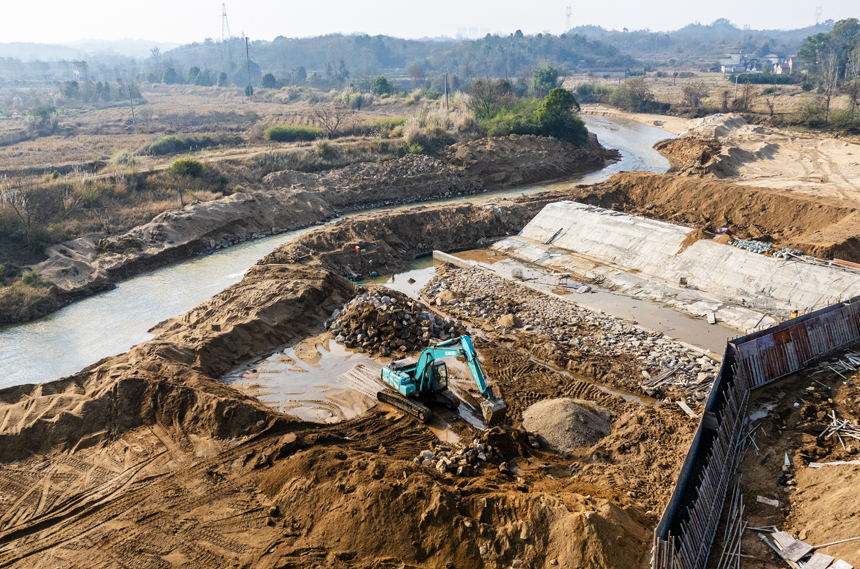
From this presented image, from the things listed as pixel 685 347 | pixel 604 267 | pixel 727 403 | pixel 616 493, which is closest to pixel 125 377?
pixel 616 493

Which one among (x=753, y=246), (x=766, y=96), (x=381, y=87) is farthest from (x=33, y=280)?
(x=766, y=96)

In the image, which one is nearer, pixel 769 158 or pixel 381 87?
pixel 769 158

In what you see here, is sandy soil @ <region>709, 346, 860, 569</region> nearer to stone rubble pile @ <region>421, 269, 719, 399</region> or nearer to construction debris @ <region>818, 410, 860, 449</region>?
construction debris @ <region>818, 410, 860, 449</region>

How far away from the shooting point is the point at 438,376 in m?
14.2

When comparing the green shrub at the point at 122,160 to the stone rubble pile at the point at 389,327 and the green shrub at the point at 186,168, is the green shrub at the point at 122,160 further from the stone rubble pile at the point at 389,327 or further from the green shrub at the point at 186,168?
the stone rubble pile at the point at 389,327

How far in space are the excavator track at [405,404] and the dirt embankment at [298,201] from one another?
47.7 ft

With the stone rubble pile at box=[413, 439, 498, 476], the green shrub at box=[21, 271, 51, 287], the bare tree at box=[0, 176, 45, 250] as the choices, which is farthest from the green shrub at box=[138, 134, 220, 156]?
the stone rubble pile at box=[413, 439, 498, 476]

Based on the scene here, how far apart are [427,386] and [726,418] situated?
6637 mm

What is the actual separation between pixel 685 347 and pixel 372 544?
36.8 ft

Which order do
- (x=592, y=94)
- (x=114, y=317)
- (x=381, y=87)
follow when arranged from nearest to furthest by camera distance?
(x=114, y=317)
(x=592, y=94)
(x=381, y=87)

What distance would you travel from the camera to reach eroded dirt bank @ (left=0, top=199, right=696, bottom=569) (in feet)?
31.0

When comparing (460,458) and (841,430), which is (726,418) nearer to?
(841,430)

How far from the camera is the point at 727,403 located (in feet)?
40.2

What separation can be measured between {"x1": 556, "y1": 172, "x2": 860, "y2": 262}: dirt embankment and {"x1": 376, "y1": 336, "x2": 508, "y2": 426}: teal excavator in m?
15.6
